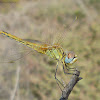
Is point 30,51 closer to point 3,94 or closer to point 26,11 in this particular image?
point 3,94

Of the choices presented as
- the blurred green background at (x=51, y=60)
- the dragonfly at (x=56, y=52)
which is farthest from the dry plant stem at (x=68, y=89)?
the blurred green background at (x=51, y=60)

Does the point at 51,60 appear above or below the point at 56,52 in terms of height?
above

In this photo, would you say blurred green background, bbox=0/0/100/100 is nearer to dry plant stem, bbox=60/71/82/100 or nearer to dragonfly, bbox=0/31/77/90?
dragonfly, bbox=0/31/77/90

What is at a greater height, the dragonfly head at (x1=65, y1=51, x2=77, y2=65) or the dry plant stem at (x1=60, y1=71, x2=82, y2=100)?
the dragonfly head at (x1=65, y1=51, x2=77, y2=65)

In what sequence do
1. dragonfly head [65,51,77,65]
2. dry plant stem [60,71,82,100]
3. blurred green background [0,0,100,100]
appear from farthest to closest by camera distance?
blurred green background [0,0,100,100]
dragonfly head [65,51,77,65]
dry plant stem [60,71,82,100]

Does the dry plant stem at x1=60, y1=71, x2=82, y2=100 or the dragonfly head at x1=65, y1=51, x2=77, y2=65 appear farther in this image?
the dragonfly head at x1=65, y1=51, x2=77, y2=65

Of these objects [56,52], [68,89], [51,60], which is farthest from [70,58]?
[51,60]

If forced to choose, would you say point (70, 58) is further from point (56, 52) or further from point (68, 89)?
point (68, 89)

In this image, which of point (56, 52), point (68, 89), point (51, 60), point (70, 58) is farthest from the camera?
point (51, 60)

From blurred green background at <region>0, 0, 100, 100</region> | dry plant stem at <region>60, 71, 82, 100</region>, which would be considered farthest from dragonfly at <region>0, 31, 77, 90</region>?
blurred green background at <region>0, 0, 100, 100</region>

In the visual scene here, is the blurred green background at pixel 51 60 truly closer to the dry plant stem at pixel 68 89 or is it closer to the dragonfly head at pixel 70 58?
the dragonfly head at pixel 70 58
